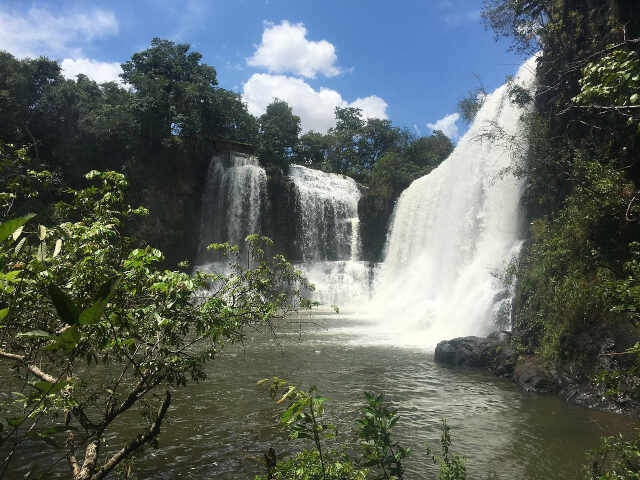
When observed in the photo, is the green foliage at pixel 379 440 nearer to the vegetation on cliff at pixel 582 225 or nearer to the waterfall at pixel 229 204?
the vegetation on cliff at pixel 582 225

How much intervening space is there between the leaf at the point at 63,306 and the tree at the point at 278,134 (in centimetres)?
3011

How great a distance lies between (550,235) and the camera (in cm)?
1120

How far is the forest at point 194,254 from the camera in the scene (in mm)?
2549

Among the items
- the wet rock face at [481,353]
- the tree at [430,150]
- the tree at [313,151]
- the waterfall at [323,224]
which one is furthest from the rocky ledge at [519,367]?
the tree at [313,151]

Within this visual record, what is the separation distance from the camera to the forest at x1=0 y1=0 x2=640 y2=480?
2.55m

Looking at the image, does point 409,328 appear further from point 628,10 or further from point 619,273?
point 628,10

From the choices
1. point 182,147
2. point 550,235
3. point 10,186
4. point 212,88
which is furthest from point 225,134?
point 10,186

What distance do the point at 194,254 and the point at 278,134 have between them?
1274 centimetres

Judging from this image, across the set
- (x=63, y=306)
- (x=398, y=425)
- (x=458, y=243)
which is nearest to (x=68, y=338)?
(x=63, y=306)

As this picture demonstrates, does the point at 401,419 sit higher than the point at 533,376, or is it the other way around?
the point at 533,376

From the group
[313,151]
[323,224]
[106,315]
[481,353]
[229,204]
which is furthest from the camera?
[313,151]

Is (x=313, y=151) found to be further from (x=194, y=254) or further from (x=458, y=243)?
(x=458, y=243)

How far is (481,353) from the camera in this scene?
32.3 ft

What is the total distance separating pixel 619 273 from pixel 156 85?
2666 cm
